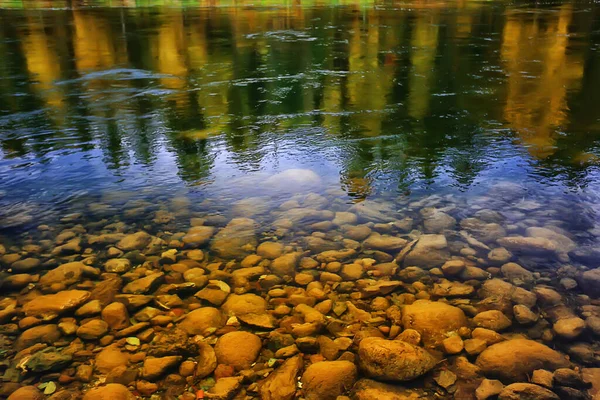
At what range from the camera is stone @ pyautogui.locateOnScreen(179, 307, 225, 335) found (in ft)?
10.8

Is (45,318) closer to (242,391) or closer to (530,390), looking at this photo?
(242,391)

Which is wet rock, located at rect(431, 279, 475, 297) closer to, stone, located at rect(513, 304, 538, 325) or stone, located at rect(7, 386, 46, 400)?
stone, located at rect(513, 304, 538, 325)

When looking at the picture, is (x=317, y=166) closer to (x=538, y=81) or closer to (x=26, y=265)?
(x=26, y=265)

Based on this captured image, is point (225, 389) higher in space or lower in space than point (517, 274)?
lower

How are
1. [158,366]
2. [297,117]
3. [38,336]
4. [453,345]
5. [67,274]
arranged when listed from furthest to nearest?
1. [297,117]
2. [67,274]
3. [38,336]
4. [453,345]
5. [158,366]

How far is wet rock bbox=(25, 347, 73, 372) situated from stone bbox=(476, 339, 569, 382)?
2.64 metres

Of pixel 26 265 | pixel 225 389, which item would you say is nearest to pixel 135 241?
pixel 26 265

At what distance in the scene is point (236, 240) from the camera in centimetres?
429

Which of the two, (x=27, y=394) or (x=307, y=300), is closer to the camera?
(x=27, y=394)

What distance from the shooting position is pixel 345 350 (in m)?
3.08

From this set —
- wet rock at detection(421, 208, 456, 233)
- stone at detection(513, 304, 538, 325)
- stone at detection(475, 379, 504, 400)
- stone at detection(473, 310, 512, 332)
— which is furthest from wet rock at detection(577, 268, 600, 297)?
stone at detection(475, 379, 504, 400)

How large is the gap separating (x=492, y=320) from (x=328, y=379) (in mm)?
1293

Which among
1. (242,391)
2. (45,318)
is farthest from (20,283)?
(242,391)

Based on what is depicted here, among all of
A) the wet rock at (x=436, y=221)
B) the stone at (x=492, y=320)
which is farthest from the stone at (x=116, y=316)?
the wet rock at (x=436, y=221)
